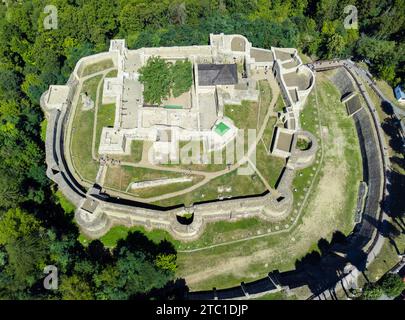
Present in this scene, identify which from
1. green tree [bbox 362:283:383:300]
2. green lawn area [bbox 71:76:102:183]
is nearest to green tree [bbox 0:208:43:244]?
green lawn area [bbox 71:76:102:183]

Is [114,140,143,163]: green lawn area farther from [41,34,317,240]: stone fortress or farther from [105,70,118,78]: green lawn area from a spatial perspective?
[105,70,118,78]: green lawn area

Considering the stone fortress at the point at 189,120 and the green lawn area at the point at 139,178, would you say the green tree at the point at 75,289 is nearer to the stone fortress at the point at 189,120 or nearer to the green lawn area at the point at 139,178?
the stone fortress at the point at 189,120

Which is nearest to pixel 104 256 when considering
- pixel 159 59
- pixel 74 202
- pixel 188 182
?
pixel 74 202

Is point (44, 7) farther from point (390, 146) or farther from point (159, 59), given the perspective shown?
point (390, 146)

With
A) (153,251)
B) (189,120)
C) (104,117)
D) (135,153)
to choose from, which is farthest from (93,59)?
(153,251)

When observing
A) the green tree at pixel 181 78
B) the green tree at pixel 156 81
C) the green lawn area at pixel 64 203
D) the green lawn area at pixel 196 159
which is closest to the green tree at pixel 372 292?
the green lawn area at pixel 196 159

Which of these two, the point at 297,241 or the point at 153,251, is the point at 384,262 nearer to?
the point at 297,241
